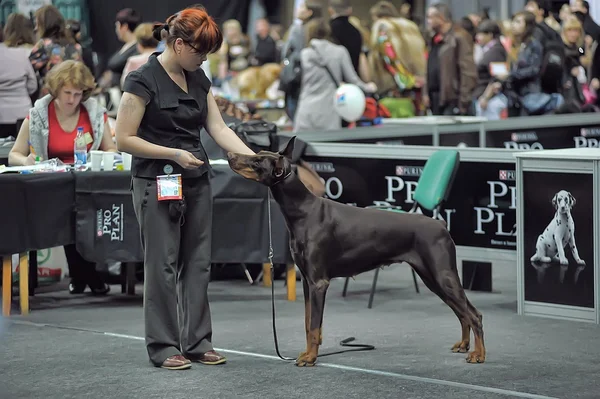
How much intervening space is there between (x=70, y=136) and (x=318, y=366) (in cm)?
297

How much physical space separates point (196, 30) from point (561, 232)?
2.86m

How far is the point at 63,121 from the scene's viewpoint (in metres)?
8.26

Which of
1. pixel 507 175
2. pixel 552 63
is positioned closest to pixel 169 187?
pixel 507 175

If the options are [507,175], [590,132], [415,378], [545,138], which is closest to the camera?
[415,378]

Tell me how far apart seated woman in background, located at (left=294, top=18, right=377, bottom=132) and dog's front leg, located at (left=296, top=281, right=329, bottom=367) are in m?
5.90

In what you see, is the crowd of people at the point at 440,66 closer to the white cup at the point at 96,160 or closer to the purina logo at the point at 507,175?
the purina logo at the point at 507,175

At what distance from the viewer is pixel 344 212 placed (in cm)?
634

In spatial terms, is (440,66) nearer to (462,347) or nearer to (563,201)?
(563,201)

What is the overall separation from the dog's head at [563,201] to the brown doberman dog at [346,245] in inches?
55.6

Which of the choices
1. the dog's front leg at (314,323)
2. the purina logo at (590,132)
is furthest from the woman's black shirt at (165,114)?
the purina logo at (590,132)

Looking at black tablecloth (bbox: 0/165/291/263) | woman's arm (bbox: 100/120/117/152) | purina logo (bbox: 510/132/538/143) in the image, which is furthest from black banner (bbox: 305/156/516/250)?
purina logo (bbox: 510/132/538/143)

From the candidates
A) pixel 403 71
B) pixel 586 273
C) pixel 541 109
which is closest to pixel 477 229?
pixel 586 273

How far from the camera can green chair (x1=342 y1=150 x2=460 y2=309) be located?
802cm

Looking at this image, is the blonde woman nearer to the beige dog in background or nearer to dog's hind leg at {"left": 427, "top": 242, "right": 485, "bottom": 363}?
the beige dog in background
